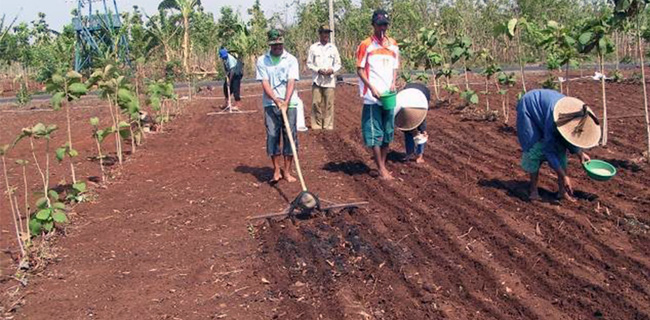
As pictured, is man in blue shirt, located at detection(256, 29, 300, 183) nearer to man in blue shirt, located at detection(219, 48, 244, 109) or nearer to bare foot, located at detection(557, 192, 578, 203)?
bare foot, located at detection(557, 192, 578, 203)

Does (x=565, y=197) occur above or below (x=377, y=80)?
below

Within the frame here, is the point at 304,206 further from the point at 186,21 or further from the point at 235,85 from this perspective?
the point at 186,21

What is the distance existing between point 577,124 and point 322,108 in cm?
605

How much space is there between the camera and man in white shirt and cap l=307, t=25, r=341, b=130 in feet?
35.6

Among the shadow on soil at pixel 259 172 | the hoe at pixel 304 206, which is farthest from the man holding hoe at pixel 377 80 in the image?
the shadow on soil at pixel 259 172

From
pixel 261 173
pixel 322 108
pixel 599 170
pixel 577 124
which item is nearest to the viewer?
pixel 577 124

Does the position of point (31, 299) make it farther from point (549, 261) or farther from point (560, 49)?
point (560, 49)

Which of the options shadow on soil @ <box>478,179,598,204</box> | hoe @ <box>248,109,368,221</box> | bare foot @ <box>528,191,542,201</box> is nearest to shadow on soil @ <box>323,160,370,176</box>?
shadow on soil @ <box>478,179,598,204</box>

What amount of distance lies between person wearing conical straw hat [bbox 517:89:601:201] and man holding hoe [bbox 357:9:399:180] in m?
1.66

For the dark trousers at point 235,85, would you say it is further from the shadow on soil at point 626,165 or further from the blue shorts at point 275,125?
the shadow on soil at point 626,165

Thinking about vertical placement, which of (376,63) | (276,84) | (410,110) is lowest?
(410,110)

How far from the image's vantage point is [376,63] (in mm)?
7590

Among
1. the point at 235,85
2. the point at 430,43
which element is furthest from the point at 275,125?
the point at 235,85

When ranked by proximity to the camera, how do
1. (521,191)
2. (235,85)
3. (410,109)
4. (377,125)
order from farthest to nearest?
(235,85)
(410,109)
(377,125)
(521,191)
